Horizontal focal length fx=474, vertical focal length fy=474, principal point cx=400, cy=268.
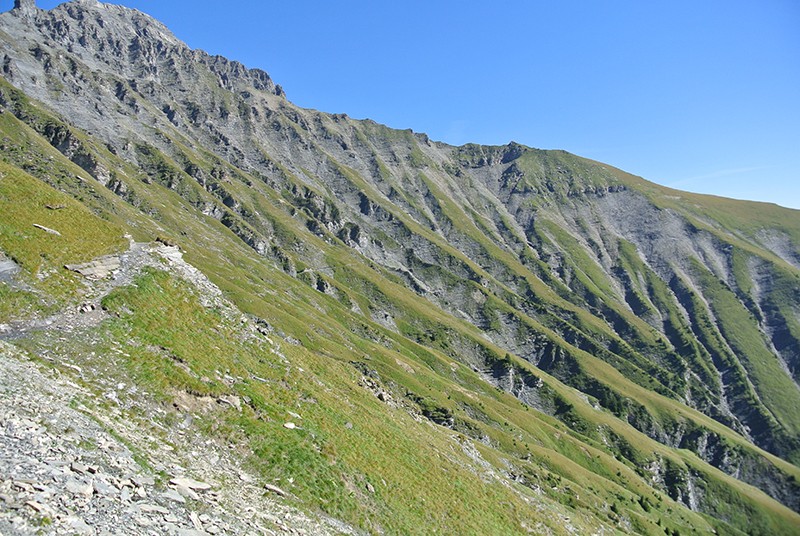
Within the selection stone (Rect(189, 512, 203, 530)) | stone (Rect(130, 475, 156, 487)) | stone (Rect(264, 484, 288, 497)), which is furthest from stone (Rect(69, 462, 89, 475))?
stone (Rect(264, 484, 288, 497))

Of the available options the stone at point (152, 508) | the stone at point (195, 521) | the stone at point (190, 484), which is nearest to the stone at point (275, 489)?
the stone at point (190, 484)

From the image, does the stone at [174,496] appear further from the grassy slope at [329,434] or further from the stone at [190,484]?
the grassy slope at [329,434]

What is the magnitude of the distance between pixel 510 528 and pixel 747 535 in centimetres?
15159

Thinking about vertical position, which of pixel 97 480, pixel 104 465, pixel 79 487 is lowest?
pixel 104 465

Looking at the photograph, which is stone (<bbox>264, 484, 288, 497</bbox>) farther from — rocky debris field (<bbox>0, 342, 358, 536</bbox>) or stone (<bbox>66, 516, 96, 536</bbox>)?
stone (<bbox>66, 516, 96, 536</bbox>)

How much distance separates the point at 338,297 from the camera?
199500mm

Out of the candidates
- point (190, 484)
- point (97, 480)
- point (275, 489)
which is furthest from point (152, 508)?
point (275, 489)

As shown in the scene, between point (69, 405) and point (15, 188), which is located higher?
point (15, 188)

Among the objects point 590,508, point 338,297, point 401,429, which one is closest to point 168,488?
point 401,429

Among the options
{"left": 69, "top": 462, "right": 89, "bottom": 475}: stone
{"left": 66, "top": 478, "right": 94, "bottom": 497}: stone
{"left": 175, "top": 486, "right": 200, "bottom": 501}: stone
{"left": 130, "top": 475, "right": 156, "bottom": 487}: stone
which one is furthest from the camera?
{"left": 175, "top": 486, "right": 200, "bottom": 501}: stone

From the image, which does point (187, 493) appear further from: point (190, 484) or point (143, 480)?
point (143, 480)

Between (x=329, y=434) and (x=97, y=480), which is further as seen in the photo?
(x=329, y=434)

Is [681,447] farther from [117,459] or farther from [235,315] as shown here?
[117,459]

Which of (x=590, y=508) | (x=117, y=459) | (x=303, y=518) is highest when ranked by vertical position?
(x=117, y=459)
